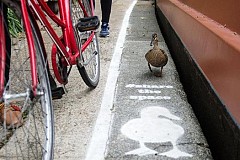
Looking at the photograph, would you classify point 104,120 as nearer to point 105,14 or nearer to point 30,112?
point 30,112

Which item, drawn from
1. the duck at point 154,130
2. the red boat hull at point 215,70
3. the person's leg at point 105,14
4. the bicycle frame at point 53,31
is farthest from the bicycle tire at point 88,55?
the person's leg at point 105,14

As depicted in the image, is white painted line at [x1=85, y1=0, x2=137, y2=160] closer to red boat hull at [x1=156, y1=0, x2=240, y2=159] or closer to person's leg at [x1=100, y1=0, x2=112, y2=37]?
red boat hull at [x1=156, y1=0, x2=240, y2=159]

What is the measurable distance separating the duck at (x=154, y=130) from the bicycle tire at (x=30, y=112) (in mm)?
585

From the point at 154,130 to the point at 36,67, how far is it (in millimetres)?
1114

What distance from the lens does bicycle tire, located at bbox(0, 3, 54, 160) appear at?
5.93ft

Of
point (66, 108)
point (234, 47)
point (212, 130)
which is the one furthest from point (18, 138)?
point (234, 47)

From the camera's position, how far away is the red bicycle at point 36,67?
1.75 m

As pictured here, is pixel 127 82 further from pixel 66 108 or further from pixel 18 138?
pixel 18 138

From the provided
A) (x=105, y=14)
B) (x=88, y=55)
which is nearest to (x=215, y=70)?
(x=88, y=55)

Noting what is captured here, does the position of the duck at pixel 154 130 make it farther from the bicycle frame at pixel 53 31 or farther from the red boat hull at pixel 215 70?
the bicycle frame at pixel 53 31

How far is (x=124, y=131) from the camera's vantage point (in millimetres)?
2529

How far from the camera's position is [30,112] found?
1.87 meters

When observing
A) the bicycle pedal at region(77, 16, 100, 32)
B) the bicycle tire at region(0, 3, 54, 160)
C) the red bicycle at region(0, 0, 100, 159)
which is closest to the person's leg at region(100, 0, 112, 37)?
the red bicycle at region(0, 0, 100, 159)

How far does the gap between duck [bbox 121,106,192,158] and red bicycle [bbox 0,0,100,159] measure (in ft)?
1.94
